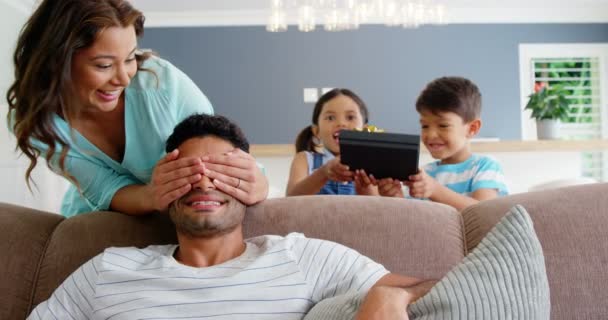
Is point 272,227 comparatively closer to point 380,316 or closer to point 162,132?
point 162,132

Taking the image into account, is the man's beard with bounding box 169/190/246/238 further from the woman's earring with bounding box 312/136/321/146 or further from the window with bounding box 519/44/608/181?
the window with bounding box 519/44/608/181

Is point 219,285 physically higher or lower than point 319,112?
lower

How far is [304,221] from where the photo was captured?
58.4 inches

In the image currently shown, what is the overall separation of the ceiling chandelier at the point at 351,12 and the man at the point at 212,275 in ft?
9.29

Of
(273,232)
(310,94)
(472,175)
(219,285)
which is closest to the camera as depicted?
(219,285)

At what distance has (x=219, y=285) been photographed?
1.27 meters

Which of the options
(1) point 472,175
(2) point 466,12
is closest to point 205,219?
(1) point 472,175

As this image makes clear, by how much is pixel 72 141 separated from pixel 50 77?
0.67ft

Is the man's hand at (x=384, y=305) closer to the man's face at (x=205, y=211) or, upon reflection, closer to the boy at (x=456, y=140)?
the man's face at (x=205, y=211)

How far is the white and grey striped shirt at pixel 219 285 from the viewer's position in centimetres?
125

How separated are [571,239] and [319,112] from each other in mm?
1537

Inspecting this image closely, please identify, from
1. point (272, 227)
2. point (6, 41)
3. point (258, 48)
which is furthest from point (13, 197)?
point (272, 227)

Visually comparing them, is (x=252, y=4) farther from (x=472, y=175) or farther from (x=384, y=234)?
(x=384, y=234)

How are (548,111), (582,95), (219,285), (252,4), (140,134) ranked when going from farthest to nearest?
(582,95), (252,4), (548,111), (140,134), (219,285)
